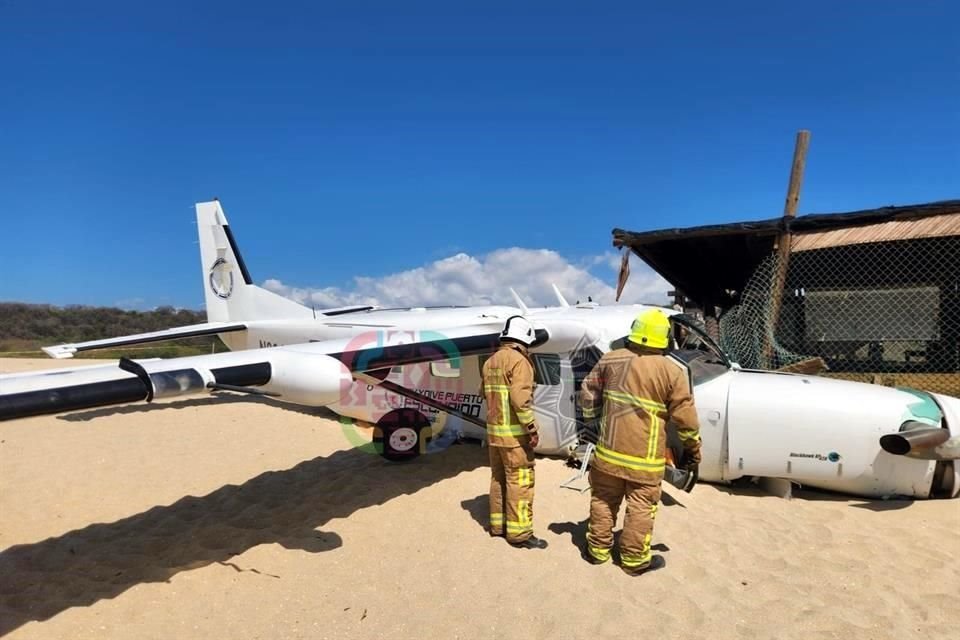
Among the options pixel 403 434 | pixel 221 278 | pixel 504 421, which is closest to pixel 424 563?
pixel 504 421

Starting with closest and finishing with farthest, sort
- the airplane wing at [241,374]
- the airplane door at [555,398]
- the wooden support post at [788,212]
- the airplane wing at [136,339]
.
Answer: the airplane wing at [241,374] → the airplane wing at [136,339] → the airplane door at [555,398] → the wooden support post at [788,212]

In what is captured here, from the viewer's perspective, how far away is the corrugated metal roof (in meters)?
7.13

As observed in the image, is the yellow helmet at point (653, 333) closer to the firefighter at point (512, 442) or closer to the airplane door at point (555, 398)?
the firefighter at point (512, 442)

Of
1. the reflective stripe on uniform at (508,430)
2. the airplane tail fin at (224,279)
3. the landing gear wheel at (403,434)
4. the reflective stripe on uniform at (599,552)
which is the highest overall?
the airplane tail fin at (224,279)

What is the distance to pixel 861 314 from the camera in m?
10.2

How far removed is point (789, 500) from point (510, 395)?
10.6 ft

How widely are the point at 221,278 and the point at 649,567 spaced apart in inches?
455

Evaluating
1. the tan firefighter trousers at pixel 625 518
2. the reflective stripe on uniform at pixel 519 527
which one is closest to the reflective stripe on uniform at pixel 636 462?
the tan firefighter trousers at pixel 625 518

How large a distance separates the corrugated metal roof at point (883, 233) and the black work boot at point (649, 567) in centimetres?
597

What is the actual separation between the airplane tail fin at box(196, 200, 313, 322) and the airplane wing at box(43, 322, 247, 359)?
2.16 ft

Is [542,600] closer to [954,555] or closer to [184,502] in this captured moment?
[954,555]

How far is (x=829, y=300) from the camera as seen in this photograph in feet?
34.5

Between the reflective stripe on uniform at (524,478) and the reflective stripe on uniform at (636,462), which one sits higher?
the reflective stripe on uniform at (636,462)

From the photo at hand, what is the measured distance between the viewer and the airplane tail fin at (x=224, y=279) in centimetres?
1174
